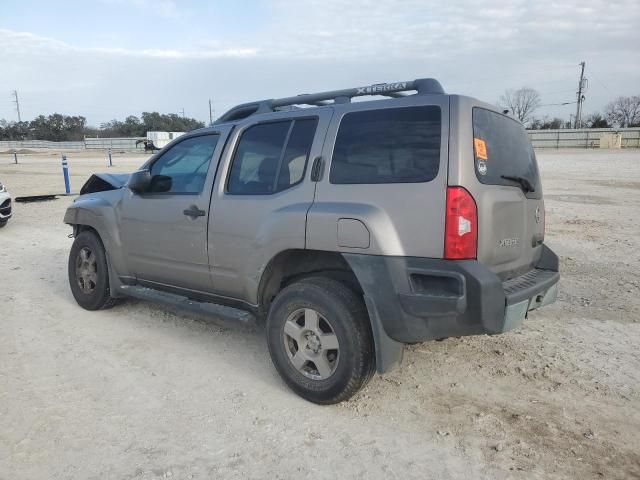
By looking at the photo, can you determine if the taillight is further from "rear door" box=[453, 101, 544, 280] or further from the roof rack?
the roof rack

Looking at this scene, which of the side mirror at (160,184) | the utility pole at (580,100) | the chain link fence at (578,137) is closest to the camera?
the side mirror at (160,184)

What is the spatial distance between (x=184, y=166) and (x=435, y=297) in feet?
8.29

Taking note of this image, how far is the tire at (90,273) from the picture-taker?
4.95 metres

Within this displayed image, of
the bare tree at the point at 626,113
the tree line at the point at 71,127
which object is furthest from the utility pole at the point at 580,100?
the tree line at the point at 71,127

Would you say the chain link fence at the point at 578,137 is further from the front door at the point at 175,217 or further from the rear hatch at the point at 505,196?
the front door at the point at 175,217

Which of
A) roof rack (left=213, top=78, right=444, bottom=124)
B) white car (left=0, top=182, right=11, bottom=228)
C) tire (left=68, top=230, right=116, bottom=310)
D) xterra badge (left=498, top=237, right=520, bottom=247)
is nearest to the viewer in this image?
xterra badge (left=498, top=237, right=520, bottom=247)

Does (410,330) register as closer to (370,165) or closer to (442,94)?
(370,165)

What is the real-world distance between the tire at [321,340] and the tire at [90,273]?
2.32 meters

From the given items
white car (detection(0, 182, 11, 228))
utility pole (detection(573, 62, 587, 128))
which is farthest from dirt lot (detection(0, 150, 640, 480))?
utility pole (detection(573, 62, 587, 128))

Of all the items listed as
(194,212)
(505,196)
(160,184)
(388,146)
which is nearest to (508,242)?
(505,196)

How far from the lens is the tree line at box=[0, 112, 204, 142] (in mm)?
101625

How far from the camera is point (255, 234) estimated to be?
354 cm

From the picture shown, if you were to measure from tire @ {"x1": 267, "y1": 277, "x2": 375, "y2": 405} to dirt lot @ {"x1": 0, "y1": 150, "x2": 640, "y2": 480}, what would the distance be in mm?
173

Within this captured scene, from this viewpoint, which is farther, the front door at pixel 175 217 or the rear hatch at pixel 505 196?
the front door at pixel 175 217
